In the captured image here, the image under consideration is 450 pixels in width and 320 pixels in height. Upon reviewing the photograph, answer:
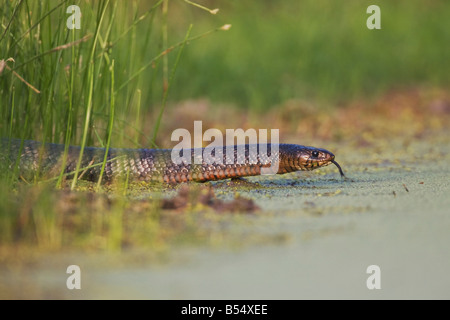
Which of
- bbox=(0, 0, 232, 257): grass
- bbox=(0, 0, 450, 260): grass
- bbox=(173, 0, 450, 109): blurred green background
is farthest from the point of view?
bbox=(173, 0, 450, 109): blurred green background

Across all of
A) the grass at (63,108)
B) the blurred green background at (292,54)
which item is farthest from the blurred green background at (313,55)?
the grass at (63,108)

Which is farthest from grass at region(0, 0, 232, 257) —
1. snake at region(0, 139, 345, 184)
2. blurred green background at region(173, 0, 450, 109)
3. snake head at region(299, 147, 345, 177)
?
blurred green background at region(173, 0, 450, 109)

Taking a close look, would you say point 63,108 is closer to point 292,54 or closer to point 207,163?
point 207,163

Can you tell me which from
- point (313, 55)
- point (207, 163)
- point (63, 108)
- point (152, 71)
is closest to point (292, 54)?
point (313, 55)

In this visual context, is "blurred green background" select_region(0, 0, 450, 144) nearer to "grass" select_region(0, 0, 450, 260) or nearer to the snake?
"grass" select_region(0, 0, 450, 260)

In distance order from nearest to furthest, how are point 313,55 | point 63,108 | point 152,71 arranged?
point 63,108, point 152,71, point 313,55

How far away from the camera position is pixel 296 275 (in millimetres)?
3088

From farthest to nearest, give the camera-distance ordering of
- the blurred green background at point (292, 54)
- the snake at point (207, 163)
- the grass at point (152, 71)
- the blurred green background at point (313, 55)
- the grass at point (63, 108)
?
the blurred green background at point (313, 55) < the blurred green background at point (292, 54) < the snake at point (207, 163) < the grass at point (152, 71) < the grass at point (63, 108)

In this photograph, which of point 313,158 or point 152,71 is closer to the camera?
point 313,158

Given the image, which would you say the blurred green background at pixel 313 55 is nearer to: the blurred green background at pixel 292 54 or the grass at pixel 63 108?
the blurred green background at pixel 292 54

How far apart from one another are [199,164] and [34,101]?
1240 millimetres

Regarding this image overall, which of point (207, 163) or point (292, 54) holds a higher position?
point (292, 54)
